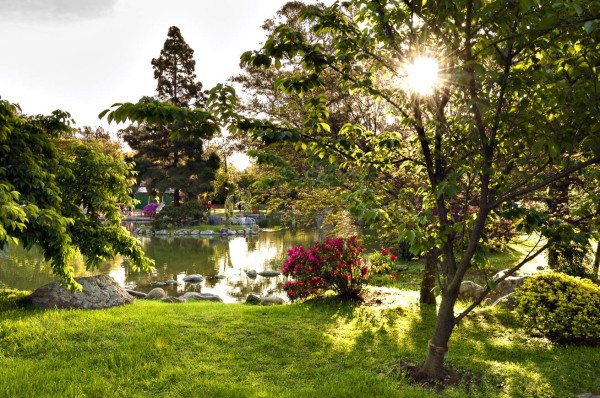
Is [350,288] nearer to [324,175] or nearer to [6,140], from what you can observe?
[324,175]

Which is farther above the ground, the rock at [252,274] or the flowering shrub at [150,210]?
the flowering shrub at [150,210]

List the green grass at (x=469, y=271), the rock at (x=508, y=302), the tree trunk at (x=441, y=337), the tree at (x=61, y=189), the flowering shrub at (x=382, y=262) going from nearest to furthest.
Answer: the tree trunk at (x=441, y=337) → the tree at (x=61, y=189) → the rock at (x=508, y=302) → the flowering shrub at (x=382, y=262) → the green grass at (x=469, y=271)

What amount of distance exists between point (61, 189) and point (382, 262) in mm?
6431

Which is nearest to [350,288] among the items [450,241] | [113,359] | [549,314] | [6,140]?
[549,314]

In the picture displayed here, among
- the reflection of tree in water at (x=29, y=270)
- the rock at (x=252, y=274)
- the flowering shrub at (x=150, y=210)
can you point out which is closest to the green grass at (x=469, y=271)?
the rock at (x=252, y=274)

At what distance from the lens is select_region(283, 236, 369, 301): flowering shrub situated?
27.2ft

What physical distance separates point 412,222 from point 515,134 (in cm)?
119

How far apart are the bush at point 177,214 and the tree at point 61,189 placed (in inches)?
884

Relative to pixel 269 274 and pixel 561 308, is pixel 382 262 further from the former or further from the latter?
pixel 269 274

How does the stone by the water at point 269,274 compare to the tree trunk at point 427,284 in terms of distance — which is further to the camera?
the stone by the water at point 269,274

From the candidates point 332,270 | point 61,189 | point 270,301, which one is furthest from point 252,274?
point 61,189

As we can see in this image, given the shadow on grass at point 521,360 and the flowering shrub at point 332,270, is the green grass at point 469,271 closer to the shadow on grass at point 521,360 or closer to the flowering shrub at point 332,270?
Answer: the flowering shrub at point 332,270

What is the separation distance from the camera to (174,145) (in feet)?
99.3

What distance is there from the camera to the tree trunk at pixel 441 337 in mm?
4238
